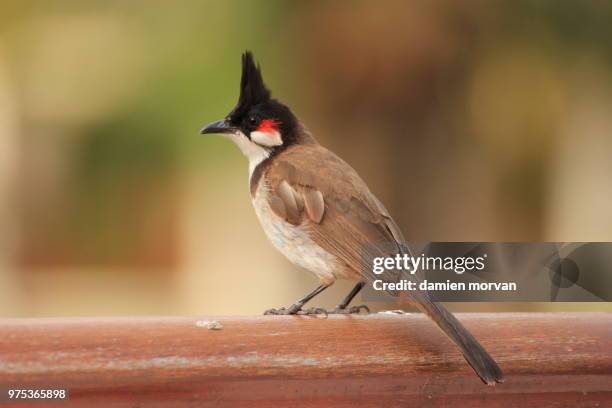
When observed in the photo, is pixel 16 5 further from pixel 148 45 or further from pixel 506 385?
pixel 506 385

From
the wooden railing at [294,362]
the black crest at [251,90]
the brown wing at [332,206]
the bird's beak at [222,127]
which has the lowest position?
the wooden railing at [294,362]

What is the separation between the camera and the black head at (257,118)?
246cm

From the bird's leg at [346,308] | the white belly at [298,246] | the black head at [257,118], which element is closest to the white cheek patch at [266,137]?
the black head at [257,118]

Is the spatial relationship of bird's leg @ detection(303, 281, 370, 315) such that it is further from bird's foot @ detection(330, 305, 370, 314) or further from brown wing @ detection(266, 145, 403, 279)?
brown wing @ detection(266, 145, 403, 279)

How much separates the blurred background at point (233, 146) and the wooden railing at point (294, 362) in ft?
10.4

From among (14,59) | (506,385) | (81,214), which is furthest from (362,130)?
(506,385)

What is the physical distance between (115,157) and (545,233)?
2470mm

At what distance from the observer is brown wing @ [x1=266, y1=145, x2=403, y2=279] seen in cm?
217

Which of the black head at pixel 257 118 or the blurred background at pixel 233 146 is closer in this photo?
the black head at pixel 257 118

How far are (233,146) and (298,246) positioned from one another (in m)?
3.19

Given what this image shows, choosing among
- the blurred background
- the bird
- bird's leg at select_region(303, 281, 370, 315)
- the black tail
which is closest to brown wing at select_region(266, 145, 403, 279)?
the bird

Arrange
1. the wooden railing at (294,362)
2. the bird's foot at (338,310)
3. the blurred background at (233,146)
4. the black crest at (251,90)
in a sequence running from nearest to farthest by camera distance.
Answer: the wooden railing at (294,362) → the bird's foot at (338,310) → the black crest at (251,90) → the blurred background at (233,146)

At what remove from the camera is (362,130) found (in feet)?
17.6

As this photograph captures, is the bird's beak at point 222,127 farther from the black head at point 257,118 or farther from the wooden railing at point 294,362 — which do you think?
the wooden railing at point 294,362
